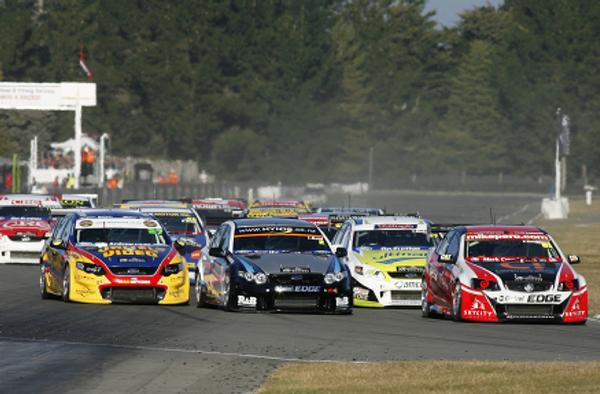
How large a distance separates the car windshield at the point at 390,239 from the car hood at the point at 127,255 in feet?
10.6

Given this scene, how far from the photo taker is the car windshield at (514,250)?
20.7 meters

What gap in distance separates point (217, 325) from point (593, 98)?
12174 cm

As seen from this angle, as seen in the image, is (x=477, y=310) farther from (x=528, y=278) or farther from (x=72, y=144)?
(x=72, y=144)

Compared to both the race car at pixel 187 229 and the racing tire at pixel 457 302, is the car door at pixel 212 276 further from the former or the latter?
the race car at pixel 187 229

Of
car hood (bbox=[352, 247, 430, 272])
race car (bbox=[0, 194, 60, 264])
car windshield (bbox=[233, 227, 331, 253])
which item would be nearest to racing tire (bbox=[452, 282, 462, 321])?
car windshield (bbox=[233, 227, 331, 253])

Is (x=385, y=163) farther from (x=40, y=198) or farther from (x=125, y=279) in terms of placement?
(x=125, y=279)

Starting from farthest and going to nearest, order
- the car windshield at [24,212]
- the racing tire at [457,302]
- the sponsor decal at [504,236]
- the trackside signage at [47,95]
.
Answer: the trackside signage at [47,95] → the car windshield at [24,212] → the sponsor decal at [504,236] → the racing tire at [457,302]

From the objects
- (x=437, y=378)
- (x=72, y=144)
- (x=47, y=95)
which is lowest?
(x=437, y=378)

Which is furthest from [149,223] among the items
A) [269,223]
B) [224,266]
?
[224,266]

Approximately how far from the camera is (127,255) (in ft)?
73.5

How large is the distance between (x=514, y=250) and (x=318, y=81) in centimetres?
11592

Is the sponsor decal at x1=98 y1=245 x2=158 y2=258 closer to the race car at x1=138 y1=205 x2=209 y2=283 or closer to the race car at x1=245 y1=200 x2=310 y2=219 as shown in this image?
the race car at x1=138 y1=205 x2=209 y2=283

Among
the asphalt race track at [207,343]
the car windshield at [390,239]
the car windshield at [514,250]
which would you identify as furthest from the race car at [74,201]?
the car windshield at [514,250]

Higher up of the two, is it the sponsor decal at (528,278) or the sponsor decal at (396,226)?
the sponsor decal at (396,226)
